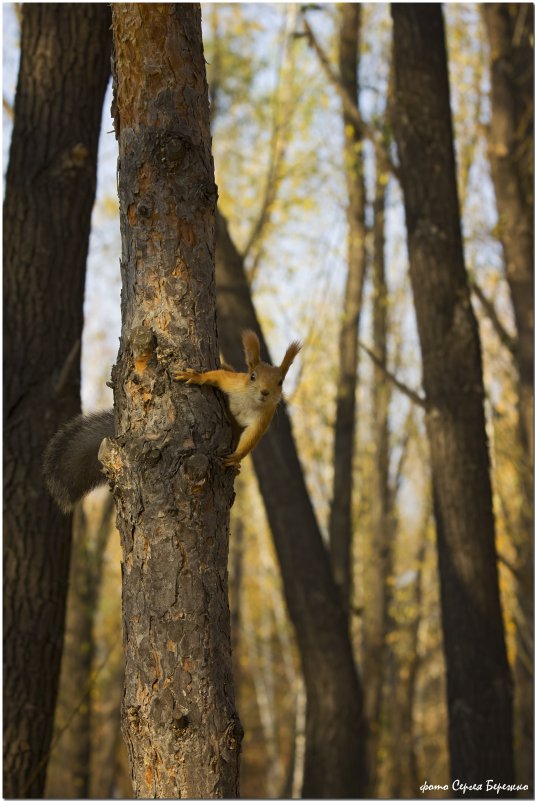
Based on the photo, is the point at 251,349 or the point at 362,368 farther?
the point at 362,368

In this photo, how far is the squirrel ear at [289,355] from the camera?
112 inches

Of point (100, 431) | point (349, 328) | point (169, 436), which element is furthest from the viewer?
point (349, 328)

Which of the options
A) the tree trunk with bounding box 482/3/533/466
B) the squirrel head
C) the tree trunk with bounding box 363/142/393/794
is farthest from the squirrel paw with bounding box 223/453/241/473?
the tree trunk with bounding box 363/142/393/794

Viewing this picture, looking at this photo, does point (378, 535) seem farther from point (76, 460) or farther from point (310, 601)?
point (76, 460)

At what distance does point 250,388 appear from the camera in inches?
106

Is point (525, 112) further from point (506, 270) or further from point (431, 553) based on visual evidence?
point (431, 553)

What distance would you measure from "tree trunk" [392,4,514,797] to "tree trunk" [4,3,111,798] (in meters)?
1.79

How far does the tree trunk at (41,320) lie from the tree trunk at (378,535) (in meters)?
4.24

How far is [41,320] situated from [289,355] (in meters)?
1.70

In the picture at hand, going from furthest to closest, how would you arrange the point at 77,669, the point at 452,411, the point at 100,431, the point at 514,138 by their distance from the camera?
the point at 77,669 < the point at 514,138 < the point at 452,411 < the point at 100,431

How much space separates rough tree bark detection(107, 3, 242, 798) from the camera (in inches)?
82.6

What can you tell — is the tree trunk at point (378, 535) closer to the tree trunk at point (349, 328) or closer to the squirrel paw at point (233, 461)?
the tree trunk at point (349, 328)

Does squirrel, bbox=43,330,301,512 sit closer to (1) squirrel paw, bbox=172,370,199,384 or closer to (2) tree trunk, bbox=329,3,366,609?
(1) squirrel paw, bbox=172,370,199,384

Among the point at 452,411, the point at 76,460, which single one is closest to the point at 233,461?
the point at 76,460
